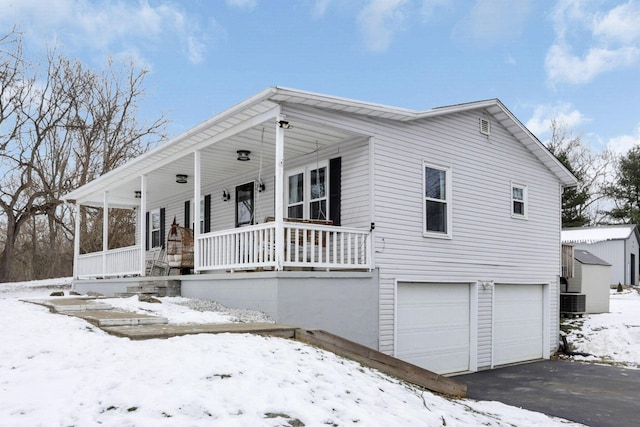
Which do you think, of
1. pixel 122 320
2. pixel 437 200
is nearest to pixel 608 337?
pixel 437 200

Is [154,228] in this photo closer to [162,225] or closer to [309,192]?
[162,225]

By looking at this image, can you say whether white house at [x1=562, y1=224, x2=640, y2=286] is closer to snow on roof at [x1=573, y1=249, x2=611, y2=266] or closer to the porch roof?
snow on roof at [x1=573, y1=249, x2=611, y2=266]

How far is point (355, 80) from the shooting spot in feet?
67.6

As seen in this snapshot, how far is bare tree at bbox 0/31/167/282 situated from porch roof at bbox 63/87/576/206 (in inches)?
378

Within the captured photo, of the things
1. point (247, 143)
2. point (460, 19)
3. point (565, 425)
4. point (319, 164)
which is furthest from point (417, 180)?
point (460, 19)

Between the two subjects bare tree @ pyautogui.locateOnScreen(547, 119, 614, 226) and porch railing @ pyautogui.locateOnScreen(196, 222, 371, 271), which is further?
bare tree @ pyautogui.locateOnScreen(547, 119, 614, 226)

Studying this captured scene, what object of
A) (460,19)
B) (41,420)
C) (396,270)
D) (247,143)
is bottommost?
(41,420)

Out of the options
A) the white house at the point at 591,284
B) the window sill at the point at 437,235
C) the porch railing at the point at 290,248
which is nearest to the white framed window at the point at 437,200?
the window sill at the point at 437,235

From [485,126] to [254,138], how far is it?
5.38m

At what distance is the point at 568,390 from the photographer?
31.4 feet

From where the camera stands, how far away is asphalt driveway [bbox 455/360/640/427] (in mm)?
7891

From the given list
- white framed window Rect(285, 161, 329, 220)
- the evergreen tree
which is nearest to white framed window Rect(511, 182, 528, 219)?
white framed window Rect(285, 161, 329, 220)

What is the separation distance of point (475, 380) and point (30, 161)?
20.5m

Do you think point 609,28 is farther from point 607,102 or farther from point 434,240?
point 434,240
